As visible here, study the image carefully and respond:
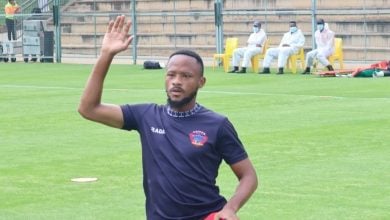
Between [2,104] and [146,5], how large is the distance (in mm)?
23122

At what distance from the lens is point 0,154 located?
48.2 feet

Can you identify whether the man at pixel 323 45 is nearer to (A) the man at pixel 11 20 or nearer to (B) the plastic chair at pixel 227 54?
(B) the plastic chair at pixel 227 54

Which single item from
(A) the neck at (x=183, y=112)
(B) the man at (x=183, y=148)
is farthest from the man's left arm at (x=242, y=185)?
(A) the neck at (x=183, y=112)

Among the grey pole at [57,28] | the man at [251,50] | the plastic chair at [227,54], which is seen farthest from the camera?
the grey pole at [57,28]

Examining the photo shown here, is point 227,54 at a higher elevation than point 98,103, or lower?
lower

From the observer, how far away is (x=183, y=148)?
20.0 ft

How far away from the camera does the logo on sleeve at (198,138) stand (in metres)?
6.09

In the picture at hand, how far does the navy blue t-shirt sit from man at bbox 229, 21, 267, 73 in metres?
27.0

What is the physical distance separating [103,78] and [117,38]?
232 mm

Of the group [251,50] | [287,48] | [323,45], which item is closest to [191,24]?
[251,50]

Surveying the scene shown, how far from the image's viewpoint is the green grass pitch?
1079cm

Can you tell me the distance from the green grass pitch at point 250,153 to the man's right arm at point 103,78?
402 cm

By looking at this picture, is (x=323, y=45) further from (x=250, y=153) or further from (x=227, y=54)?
(x=250, y=153)

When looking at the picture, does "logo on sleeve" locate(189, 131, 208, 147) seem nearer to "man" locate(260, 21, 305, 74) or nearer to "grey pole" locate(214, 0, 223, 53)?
"man" locate(260, 21, 305, 74)
